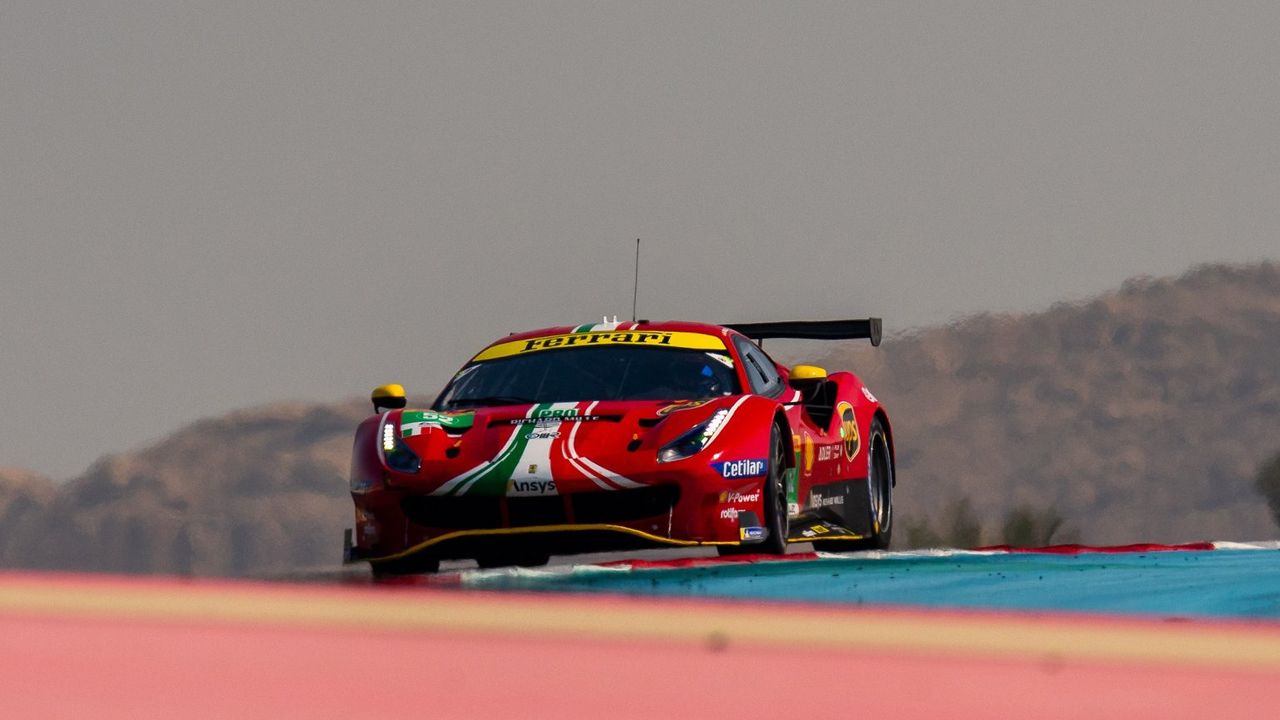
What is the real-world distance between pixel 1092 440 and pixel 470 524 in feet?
284

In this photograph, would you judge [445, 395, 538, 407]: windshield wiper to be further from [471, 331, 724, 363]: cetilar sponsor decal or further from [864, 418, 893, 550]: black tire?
[864, 418, 893, 550]: black tire

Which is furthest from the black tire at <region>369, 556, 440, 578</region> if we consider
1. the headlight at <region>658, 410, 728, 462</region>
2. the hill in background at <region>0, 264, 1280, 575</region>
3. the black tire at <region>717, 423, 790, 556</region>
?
the hill in background at <region>0, 264, 1280, 575</region>

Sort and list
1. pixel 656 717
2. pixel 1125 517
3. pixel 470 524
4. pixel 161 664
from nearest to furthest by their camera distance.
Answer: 1. pixel 656 717
2. pixel 161 664
3. pixel 470 524
4. pixel 1125 517

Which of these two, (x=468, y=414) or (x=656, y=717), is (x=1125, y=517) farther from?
(x=656, y=717)

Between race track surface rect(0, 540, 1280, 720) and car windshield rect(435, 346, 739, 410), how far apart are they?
5.78 meters

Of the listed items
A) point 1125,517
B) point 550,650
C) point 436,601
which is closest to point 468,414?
point 436,601

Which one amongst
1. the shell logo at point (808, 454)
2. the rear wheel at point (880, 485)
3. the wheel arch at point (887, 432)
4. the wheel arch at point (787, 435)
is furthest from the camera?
the wheel arch at point (887, 432)

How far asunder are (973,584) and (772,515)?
2391 millimetres

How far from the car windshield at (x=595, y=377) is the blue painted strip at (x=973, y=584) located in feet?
4.95

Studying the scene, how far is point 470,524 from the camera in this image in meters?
9.10

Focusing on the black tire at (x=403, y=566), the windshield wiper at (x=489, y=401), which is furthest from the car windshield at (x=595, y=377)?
the black tire at (x=403, y=566)

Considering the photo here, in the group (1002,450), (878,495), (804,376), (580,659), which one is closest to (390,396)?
(804,376)

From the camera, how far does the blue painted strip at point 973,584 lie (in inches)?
240

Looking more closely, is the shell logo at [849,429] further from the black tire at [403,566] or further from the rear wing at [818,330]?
the black tire at [403,566]
